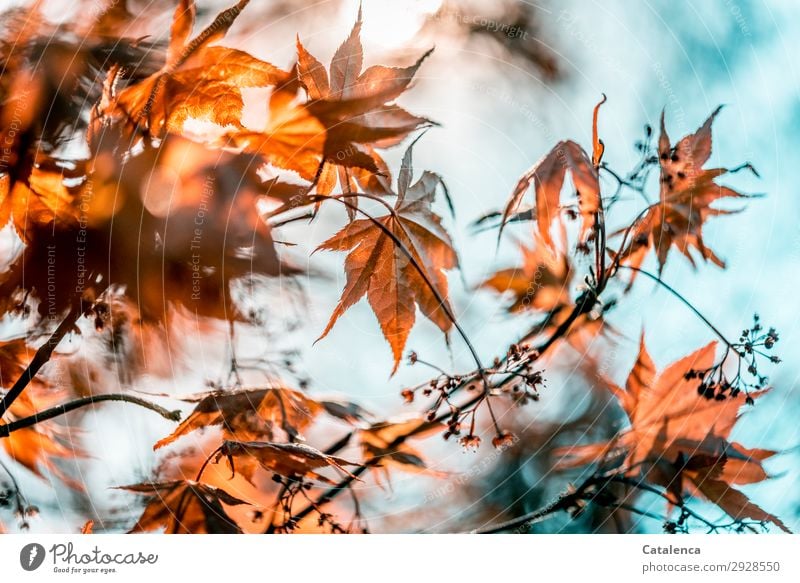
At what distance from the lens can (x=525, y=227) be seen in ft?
1.39

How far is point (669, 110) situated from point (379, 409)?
11.0 inches

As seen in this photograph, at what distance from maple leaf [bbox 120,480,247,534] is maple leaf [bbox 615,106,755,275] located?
0.31 m

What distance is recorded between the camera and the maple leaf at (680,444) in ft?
1.44

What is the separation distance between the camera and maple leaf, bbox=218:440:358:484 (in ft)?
1.37

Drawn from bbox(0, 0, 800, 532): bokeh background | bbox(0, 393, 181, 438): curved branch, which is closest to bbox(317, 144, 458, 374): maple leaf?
bbox(0, 0, 800, 532): bokeh background

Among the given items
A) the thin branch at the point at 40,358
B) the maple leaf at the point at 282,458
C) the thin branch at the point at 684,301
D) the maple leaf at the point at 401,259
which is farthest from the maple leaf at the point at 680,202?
the thin branch at the point at 40,358

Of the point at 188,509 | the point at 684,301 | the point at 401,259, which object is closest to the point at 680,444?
the point at 684,301

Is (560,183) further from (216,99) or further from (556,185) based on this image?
(216,99)

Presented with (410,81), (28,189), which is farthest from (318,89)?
(28,189)

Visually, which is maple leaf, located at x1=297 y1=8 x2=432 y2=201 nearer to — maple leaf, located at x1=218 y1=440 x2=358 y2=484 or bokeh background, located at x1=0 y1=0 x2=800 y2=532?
bokeh background, located at x1=0 y1=0 x2=800 y2=532

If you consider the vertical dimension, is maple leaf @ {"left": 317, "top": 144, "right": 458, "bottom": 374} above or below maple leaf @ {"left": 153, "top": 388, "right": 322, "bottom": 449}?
above

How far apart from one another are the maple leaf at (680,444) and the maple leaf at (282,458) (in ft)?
0.52

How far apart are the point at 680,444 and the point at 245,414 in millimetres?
295
